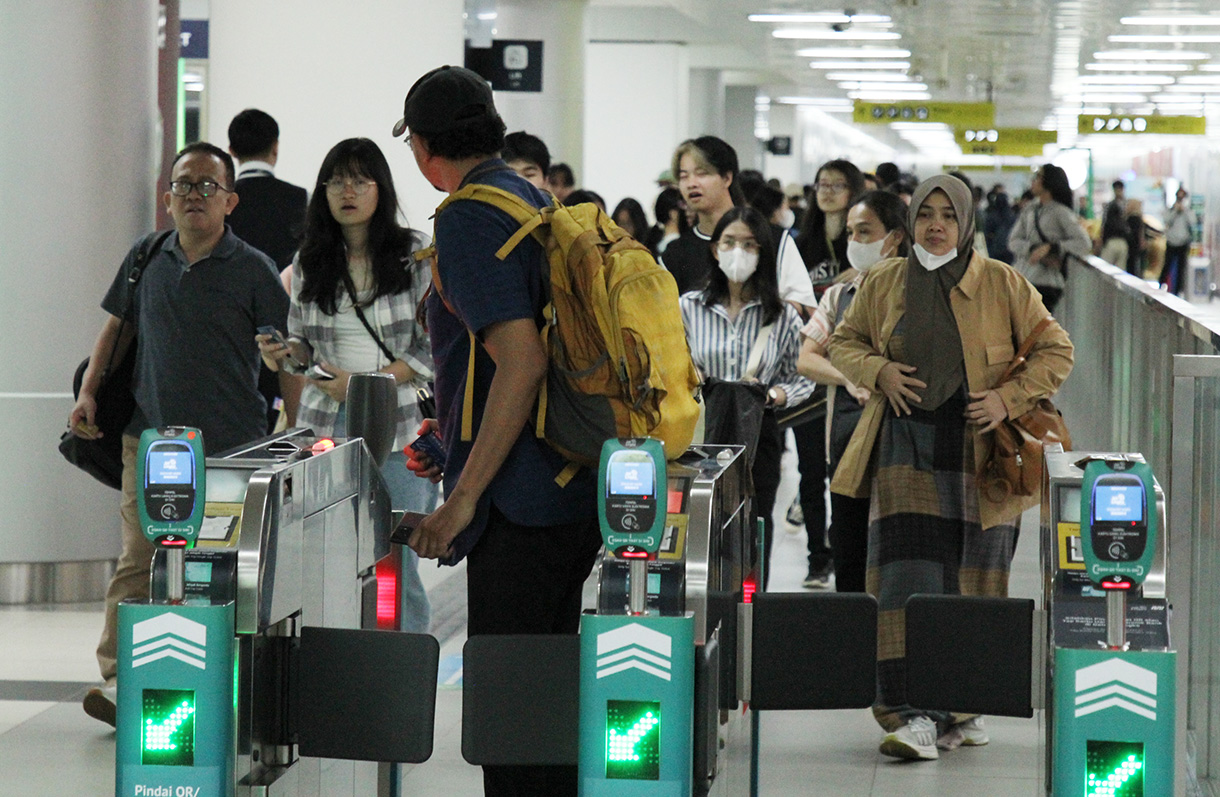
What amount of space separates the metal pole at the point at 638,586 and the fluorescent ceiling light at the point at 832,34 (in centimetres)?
1551

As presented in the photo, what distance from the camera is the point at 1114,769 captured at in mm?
2893

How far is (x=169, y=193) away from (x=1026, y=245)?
10.2 metres

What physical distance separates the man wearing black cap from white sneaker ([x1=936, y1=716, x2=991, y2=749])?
2049 mm

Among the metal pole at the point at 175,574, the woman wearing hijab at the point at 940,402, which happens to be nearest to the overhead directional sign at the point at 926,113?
the woman wearing hijab at the point at 940,402

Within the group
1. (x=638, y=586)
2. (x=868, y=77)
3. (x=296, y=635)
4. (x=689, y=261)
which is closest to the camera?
(x=638, y=586)

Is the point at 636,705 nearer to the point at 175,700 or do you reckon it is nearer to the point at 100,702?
the point at 175,700

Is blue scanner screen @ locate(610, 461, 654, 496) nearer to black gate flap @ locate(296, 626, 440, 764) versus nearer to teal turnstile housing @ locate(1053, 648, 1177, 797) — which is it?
black gate flap @ locate(296, 626, 440, 764)

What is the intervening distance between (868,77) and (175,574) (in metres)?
22.1

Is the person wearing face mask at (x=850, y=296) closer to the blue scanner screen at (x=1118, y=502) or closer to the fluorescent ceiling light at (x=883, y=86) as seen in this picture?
the blue scanner screen at (x=1118, y=502)

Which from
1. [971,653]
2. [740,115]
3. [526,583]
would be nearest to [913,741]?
[971,653]

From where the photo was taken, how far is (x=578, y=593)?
11.2 feet

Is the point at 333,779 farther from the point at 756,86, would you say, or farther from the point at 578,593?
the point at 756,86

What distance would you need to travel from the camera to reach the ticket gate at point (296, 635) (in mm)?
3008

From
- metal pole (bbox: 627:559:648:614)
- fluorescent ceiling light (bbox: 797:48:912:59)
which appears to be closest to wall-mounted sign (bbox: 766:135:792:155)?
fluorescent ceiling light (bbox: 797:48:912:59)
